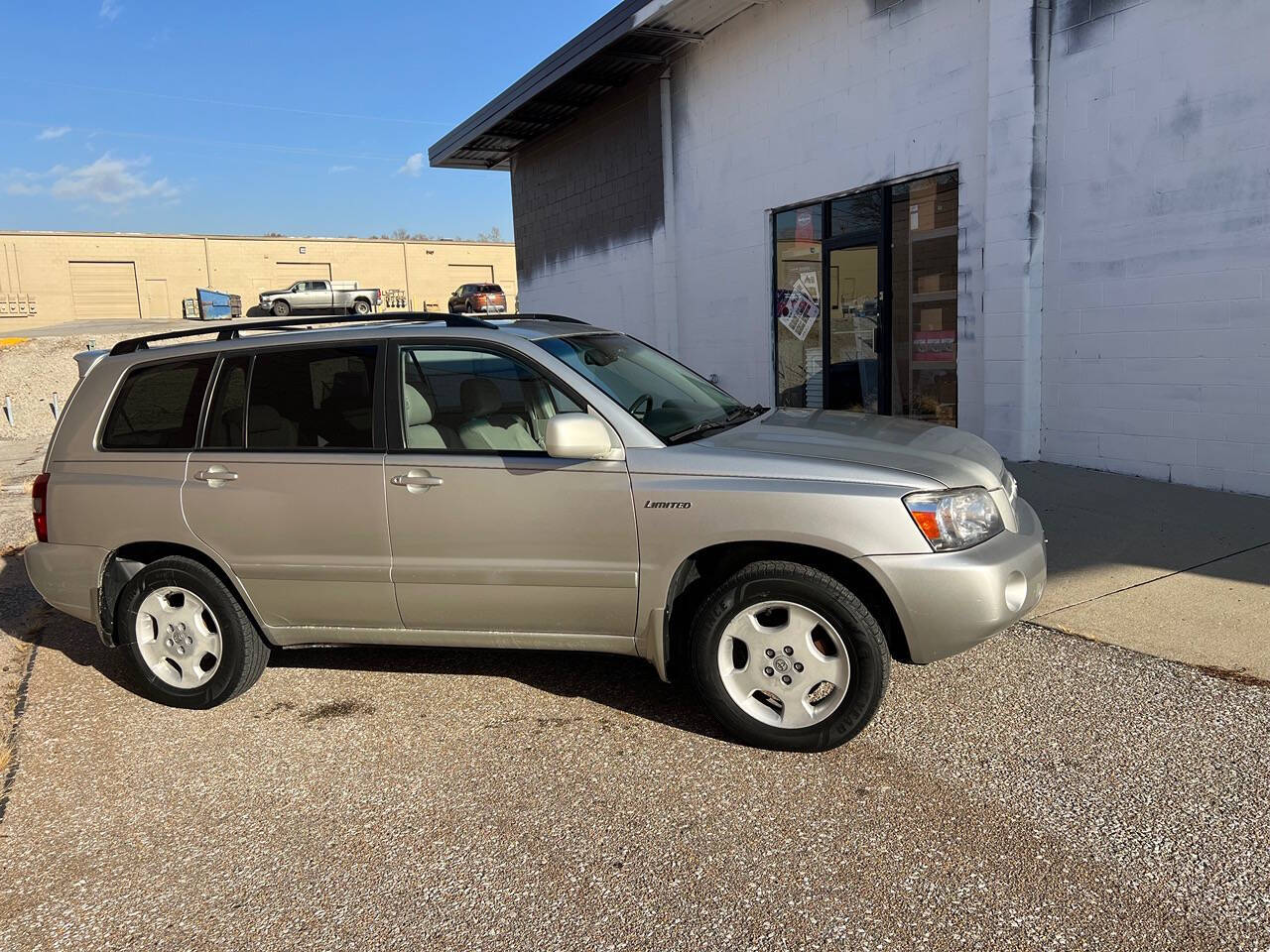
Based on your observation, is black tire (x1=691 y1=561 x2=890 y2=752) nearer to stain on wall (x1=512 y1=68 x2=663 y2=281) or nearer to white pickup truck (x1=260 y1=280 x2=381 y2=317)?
stain on wall (x1=512 y1=68 x2=663 y2=281)

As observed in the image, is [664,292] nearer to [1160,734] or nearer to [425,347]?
[425,347]

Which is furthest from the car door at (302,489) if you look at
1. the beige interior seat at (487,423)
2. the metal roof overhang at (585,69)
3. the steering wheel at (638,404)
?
the metal roof overhang at (585,69)

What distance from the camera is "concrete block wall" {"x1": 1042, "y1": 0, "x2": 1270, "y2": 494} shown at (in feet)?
23.1

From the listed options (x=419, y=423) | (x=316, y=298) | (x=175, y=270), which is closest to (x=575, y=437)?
(x=419, y=423)

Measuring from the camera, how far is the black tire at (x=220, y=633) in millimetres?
4469

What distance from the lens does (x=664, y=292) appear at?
45.5ft

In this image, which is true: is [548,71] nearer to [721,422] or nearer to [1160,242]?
[1160,242]

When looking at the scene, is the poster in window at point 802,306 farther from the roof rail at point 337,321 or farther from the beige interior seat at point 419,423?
the beige interior seat at point 419,423

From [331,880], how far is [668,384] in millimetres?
2638

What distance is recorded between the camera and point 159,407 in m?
4.72

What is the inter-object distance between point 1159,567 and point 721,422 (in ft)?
10.5

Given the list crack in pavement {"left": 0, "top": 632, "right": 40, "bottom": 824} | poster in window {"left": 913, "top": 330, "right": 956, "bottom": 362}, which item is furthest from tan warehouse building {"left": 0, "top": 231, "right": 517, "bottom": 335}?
crack in pavement {"left": 0, "top": 632, "right": 40, "bottom": 824}

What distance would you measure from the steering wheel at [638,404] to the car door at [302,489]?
3.66 feet

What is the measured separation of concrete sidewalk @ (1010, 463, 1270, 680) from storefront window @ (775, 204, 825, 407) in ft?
12.7
